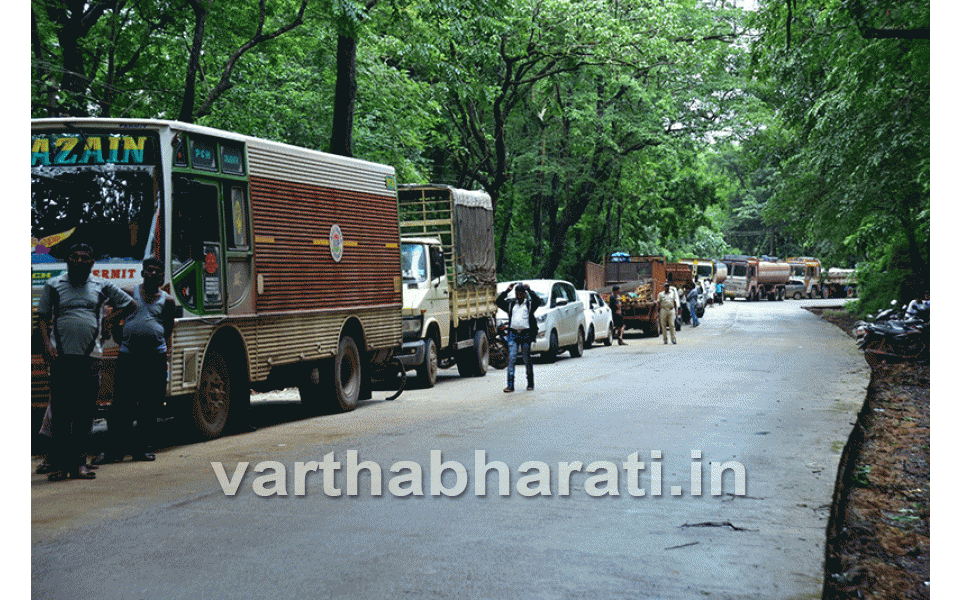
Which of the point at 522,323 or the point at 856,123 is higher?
the point at 856,123

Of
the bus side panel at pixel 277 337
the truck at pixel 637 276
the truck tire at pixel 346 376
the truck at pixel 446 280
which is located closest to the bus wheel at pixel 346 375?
the truck tire at pixel 346 376

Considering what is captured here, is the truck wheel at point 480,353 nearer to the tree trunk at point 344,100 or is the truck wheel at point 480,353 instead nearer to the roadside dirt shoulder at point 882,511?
the tree trunk at point 344,100

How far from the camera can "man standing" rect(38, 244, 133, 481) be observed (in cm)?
875

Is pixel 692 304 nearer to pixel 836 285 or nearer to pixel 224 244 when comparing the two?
pixel 224 244

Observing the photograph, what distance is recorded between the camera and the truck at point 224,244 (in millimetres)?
10312

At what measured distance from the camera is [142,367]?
9.70 metres

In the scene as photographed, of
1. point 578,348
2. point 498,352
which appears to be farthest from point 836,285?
point 498,352

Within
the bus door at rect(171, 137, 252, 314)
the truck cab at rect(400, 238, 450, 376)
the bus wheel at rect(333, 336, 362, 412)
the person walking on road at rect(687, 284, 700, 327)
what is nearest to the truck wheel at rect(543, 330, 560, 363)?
the truck cab at rect(400, 238, 450, 376)

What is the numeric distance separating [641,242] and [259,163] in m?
38.5

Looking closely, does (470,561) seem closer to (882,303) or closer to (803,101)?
(803,101)

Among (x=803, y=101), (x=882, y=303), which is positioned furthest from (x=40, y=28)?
(x=882, y=303)

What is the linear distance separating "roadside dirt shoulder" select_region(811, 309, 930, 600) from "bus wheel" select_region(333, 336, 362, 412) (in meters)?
6.51

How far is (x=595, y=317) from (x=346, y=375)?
1376cm

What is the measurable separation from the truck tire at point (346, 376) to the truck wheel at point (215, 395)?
2029 millimetres
